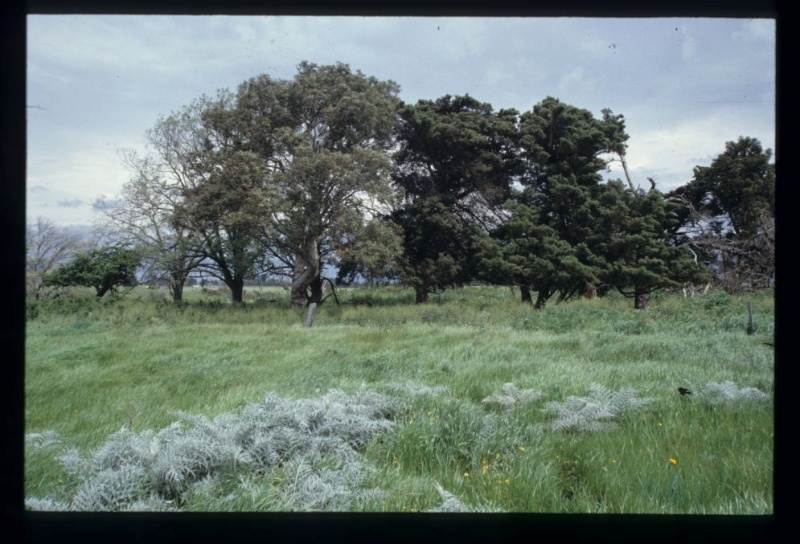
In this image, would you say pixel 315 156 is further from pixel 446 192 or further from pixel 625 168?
pixel 625 168

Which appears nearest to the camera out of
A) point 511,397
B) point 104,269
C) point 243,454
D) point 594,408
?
point 243,454

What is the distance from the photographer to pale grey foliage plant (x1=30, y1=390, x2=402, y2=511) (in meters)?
2.50

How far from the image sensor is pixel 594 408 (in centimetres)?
297

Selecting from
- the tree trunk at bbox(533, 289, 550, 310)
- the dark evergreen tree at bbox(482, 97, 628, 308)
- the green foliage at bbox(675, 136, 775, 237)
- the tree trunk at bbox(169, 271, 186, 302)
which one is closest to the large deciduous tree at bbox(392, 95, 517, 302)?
the dark evergreen tree at bbox(482, 97, 628, 308)

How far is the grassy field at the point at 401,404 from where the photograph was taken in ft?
8.35

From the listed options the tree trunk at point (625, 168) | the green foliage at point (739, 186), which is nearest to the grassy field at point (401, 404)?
the green foliage at point (739, 186)

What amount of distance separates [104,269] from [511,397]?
2.59 m

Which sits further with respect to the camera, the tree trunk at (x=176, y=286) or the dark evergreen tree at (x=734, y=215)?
the tree trunk at (x=176, y=286)

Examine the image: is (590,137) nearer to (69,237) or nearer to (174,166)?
(174,166)

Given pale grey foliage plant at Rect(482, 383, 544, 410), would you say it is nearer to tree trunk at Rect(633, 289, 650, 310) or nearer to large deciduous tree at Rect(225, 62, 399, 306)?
tree trunk at Rect(633, 289, 650, 310)

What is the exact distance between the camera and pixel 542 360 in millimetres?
3348

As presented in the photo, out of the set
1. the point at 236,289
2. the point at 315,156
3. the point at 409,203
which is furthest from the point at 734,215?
the point at 236,289

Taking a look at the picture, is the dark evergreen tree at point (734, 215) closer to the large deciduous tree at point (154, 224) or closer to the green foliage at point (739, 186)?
the green foliage at point (739, 186)

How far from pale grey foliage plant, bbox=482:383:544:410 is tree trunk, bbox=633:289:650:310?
1004mm
